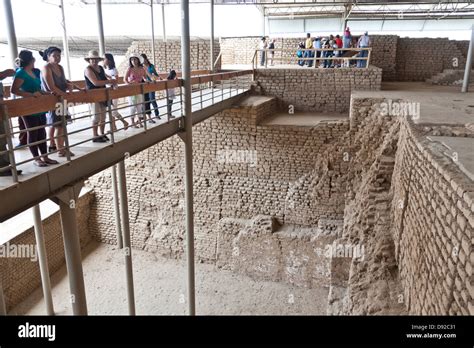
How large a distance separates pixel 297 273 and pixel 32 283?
6.16 m

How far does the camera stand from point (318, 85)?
10.3 meters

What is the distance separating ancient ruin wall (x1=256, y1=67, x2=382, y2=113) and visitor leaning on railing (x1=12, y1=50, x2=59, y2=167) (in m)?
7.42

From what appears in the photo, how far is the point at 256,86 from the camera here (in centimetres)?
1077

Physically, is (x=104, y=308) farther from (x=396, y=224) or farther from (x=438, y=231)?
(x=438, y=231)

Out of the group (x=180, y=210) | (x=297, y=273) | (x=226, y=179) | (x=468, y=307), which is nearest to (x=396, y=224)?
(x=468, y=307)

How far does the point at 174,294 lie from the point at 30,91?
19.9 feet

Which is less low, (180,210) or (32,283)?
(180,210)

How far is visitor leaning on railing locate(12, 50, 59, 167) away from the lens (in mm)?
3838

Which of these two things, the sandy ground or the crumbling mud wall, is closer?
the crumbling mud wall

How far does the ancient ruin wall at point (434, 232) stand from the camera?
9.29ft

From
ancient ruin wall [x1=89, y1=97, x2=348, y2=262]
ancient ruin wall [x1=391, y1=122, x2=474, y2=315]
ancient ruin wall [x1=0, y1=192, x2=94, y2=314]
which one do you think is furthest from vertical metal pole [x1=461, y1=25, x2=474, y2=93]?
ancient ruin wall [x1=0, y1=192, x2=94, y2=314]

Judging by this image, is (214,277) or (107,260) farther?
(107,260)

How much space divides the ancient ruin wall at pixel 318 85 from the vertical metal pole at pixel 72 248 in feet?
25.5

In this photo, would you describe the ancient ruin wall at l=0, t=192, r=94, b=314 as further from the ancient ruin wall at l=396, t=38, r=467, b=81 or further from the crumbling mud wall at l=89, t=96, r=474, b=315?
the ancient ruin wall at l=396, t=38, r=467, b=81
